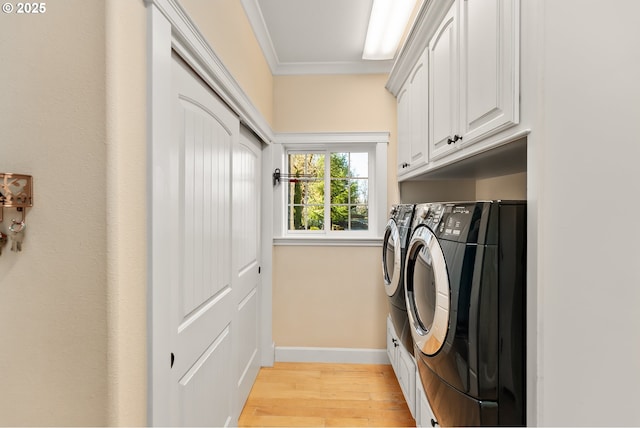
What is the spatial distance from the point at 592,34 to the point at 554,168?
345mm

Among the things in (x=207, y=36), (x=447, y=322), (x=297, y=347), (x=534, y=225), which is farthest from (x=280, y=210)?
(x=534, y=225)

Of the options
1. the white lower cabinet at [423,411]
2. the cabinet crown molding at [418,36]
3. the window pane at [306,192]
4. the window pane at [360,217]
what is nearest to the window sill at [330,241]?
the window pane at [360,217]

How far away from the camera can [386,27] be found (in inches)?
76.4

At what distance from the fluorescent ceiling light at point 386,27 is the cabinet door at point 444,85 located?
1.19 ft

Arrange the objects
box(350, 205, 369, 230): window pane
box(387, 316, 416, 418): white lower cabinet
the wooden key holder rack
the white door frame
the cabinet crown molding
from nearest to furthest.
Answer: the wooden key holder rack → the white door frame → the cabinet crown molding → box(387, 316, 416, 418): white lower cabinet → box(350, 205, 369, 230): window pane

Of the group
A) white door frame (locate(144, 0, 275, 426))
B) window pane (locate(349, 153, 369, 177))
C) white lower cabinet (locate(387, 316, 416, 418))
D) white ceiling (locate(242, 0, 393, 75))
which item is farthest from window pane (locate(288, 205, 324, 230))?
white door frame (locate(144, 0, 275, 426))

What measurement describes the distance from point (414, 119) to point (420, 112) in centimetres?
14

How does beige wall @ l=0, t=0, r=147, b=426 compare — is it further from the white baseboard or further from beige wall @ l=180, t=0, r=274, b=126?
the white baseboard

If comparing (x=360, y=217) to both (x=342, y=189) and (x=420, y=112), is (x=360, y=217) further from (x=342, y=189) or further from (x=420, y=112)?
(x=420, y=112)

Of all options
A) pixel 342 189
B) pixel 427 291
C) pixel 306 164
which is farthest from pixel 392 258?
pixel 306 164

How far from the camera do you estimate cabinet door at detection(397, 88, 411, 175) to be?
2105mm

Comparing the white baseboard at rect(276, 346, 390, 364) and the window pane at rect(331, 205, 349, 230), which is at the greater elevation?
the window pane at rect(331, 205, 349, 230)

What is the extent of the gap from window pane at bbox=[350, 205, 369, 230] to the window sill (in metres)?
0.17

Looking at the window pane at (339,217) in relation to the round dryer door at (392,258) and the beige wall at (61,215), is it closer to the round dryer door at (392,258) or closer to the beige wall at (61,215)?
the round dryer door at (392,258)
